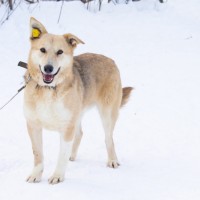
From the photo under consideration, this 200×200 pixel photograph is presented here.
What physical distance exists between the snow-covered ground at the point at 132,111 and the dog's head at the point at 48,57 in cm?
105

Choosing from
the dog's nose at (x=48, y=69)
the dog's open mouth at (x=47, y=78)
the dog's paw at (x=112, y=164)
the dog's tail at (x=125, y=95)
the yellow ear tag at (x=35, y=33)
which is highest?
the yellow ear tag at (x=35, y=33)

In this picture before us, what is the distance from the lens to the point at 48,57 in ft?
13.9

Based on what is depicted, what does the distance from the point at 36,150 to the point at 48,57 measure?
1.01 metres

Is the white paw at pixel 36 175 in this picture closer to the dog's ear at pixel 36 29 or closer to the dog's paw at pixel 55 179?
the dog's paw at pixel 55 179

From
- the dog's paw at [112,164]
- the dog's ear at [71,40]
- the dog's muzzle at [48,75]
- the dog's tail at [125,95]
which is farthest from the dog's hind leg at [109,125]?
the dog's muzzle at [48,75]

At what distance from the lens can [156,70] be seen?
346 inches

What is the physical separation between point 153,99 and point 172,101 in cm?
30

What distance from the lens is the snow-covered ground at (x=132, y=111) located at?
15.1ft

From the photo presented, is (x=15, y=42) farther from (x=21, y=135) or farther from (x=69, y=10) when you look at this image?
(x=21, y=135)

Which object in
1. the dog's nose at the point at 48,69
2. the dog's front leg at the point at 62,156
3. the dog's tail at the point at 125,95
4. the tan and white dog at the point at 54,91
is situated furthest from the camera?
the dog's tail at the point at 125,95

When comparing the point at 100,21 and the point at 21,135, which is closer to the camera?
the point at 21,135

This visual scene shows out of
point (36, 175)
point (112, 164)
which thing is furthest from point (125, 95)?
point (36, 175)

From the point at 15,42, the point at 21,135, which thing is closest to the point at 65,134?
the point at 21,135

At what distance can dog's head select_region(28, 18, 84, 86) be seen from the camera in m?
4.24
